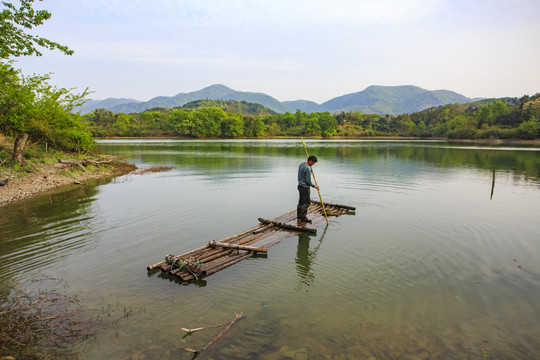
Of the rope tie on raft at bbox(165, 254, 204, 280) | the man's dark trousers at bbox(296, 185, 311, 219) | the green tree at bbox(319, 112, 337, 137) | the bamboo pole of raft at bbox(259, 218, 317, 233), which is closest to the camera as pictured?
the rope tie on raft at bbox(165, 254, 204, 280)

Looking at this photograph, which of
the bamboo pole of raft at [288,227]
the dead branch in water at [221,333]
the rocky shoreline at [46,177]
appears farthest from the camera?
the rocky shoreline at [46,177]

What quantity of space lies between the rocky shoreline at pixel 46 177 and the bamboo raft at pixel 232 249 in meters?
12.0

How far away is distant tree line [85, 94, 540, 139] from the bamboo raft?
75710mm

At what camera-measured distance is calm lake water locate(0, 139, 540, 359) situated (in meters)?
5.07

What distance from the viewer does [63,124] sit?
79.0ft

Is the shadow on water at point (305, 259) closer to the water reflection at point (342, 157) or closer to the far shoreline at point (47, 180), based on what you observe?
the far shoreline at point (47, 180)

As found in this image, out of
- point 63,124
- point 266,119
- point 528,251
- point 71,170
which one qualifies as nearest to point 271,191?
point 528,251

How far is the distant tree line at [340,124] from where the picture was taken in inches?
3314

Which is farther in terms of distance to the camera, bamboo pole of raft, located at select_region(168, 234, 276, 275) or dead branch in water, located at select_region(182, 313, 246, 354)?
bamboo pole of raft, located at select_region(168, 234, 276, 275)

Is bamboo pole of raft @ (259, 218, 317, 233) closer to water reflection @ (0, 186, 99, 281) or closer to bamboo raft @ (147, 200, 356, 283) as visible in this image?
bamboo raft @ (147, 200, 356, 283)

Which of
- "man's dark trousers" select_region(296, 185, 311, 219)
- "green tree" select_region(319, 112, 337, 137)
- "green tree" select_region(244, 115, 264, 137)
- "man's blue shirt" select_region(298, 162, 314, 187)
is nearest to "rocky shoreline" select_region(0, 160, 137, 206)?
"man's dark trousers" select_region(296, 185, 311, 219)

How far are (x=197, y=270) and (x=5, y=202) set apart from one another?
1303 centimetres

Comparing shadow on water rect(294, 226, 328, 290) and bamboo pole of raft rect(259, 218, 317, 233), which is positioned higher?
bamboo pole of raft rect(259, 218, 317, 233)

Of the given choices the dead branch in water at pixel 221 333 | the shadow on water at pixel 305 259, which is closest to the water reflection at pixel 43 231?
the dead branch in water at pixel 221 333
